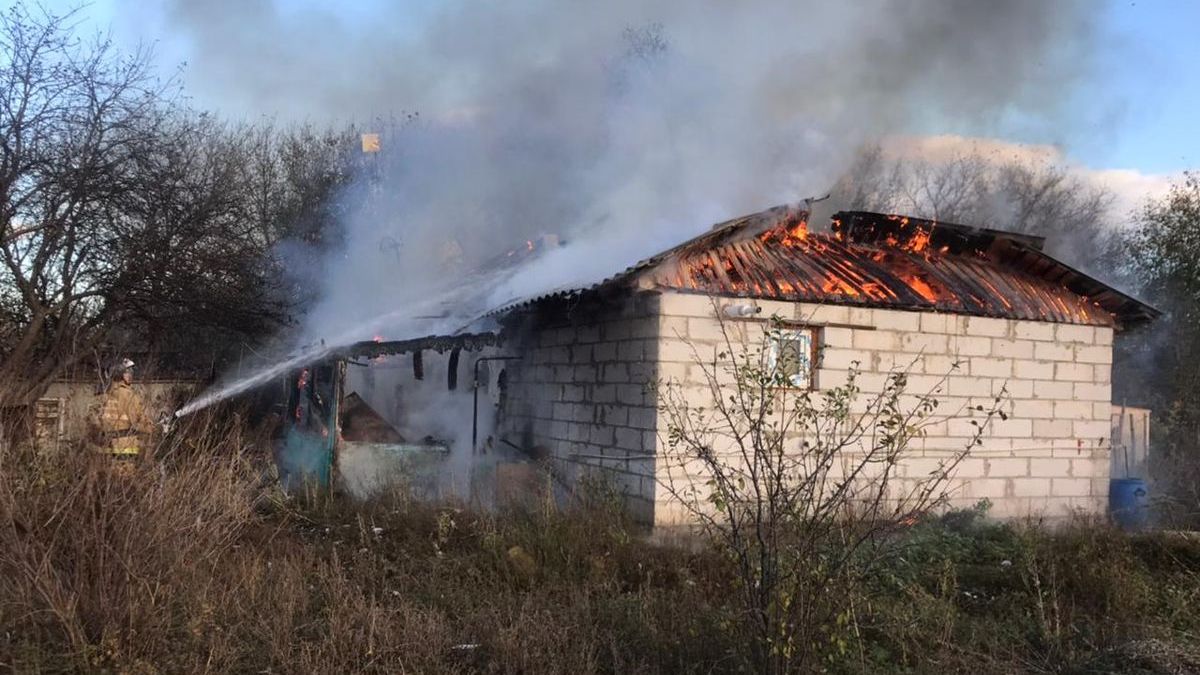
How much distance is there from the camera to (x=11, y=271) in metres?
11.3

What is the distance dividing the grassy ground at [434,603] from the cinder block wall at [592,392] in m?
2.16

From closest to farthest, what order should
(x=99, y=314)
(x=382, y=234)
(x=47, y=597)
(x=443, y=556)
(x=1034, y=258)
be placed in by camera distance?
(x=47, y=597)
(x=443, y=556)
(x=1034, y=258)
(x=99, y=314)
(x=382, y=234)

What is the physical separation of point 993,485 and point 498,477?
6082mm

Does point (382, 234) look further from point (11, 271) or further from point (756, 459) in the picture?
point (756, 459)

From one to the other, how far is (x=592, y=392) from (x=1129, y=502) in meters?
7.43

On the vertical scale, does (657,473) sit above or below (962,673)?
above

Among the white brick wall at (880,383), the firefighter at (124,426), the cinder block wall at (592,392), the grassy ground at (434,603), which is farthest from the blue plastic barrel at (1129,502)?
the firefighter at (124,426)

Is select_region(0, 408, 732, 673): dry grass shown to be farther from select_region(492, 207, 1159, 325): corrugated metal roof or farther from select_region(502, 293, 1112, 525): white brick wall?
select_region(492, 207, 1159, 325): corrugated metal roof

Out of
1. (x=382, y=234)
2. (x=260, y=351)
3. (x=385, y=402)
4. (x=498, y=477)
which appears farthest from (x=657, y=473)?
(x=382, y=234)

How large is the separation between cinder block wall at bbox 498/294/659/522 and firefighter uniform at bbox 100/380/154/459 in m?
4.66

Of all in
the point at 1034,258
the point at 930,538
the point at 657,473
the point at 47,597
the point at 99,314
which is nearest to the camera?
the point at 47,597

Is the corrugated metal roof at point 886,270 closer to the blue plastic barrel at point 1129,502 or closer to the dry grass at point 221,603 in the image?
the blue plastic barrel at point 1129,502

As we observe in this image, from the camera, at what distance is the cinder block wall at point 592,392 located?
8.83 m

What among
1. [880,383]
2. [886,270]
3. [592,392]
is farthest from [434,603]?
[886,270]
